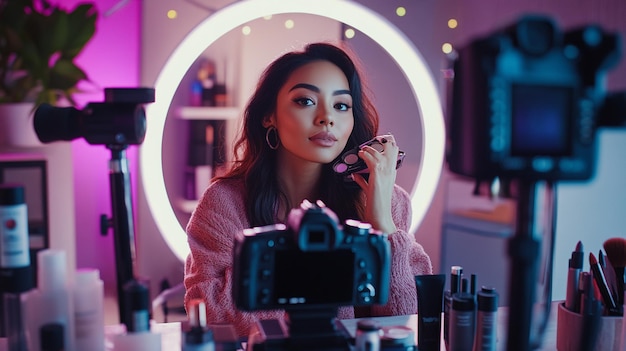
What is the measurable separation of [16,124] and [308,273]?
1365 millimetres

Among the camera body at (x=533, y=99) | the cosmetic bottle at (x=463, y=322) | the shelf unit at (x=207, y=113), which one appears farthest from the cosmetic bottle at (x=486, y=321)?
the shelf unit at (x=207, y=113)

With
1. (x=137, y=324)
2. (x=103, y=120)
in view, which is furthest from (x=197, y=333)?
(x=103, y=120)

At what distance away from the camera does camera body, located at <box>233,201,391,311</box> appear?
0.77m

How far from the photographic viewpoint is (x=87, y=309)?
822 millimetres

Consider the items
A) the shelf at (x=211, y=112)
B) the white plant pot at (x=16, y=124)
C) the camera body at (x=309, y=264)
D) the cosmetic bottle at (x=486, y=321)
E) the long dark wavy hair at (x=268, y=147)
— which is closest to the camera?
the camera body at (x=309, y=264)

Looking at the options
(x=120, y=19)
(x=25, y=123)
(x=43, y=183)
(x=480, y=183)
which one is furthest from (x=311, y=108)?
(x=120, y=19)

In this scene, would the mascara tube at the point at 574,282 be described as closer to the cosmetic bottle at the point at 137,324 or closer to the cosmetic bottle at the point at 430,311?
the cosmetic bottle at the point at 430,311

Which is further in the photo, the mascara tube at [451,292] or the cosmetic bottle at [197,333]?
the mascara tube at [451,292]

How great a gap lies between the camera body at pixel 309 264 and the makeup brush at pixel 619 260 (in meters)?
0.41

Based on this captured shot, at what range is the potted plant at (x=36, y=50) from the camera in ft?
5.42

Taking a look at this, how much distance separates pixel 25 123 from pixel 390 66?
4.83ft

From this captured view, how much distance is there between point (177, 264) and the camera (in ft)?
8.42

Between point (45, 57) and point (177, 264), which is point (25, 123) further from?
point (177, 264)

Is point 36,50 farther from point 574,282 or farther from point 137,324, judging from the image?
point 574,282
